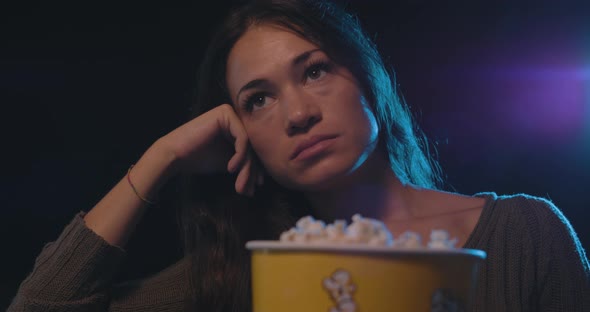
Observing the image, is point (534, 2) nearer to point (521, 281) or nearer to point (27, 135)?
point (521, 281)

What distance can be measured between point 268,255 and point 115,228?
78cm

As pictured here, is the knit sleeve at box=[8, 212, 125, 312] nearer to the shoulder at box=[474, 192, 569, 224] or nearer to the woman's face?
the woman's face

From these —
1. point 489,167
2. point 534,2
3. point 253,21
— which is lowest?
point 489,167

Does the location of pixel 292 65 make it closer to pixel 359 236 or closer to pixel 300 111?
pixel 300 111

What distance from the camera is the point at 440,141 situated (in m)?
2.24

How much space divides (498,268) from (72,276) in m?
0.96

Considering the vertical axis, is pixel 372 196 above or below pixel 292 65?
below

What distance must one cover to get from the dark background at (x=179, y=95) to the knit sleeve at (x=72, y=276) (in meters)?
0.72

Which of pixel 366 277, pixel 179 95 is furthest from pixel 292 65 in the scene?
pixel 179 95

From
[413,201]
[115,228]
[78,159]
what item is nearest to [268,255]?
[115,228]

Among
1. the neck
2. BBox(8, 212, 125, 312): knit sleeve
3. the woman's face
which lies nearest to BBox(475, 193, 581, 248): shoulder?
the neck

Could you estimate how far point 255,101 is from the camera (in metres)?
1.45

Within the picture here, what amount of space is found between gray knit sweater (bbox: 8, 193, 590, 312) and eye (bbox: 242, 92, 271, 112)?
1.50 feet

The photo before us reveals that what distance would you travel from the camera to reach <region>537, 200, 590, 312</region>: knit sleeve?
126cm
